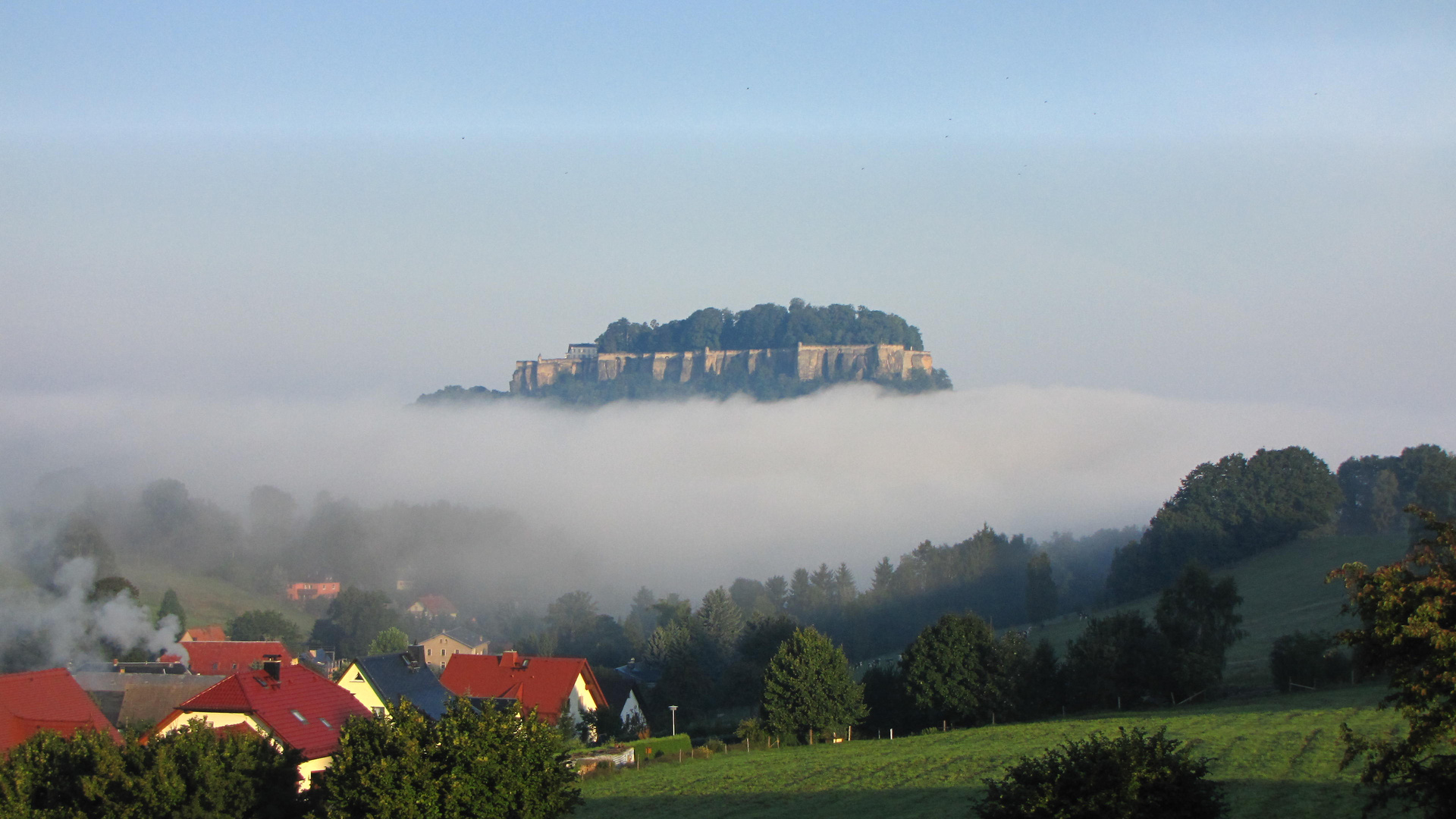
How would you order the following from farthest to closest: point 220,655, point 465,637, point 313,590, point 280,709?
point 313,590, point 465,637, point 220,655, point 280,709

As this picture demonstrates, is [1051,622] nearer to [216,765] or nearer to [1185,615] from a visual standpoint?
[1185,615]

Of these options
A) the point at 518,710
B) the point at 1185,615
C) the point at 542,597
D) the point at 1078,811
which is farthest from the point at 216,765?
the point at 542,597

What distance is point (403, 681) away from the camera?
49594mm

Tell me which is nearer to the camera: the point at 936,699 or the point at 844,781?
the point at 844,781

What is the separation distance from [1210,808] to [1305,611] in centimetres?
6216

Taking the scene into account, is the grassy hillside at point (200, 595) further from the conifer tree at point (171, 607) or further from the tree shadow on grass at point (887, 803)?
the tree shadow on grass at point (887, 803)

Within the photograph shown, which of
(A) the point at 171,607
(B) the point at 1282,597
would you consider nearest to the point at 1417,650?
(B) the point at 1282,597

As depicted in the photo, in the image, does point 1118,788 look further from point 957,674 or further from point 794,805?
point 957,674

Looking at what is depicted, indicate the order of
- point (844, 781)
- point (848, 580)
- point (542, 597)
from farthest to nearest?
point (542, 597) → point (848, 580) → point (844, 781)

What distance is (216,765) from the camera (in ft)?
71.8

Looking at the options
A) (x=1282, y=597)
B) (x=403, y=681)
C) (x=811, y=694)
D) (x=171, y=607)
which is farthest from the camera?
(x=171, y=607)

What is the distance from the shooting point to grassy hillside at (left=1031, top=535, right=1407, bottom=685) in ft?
197

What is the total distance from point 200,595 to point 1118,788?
125357 mm

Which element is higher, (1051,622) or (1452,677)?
(1452,677)
